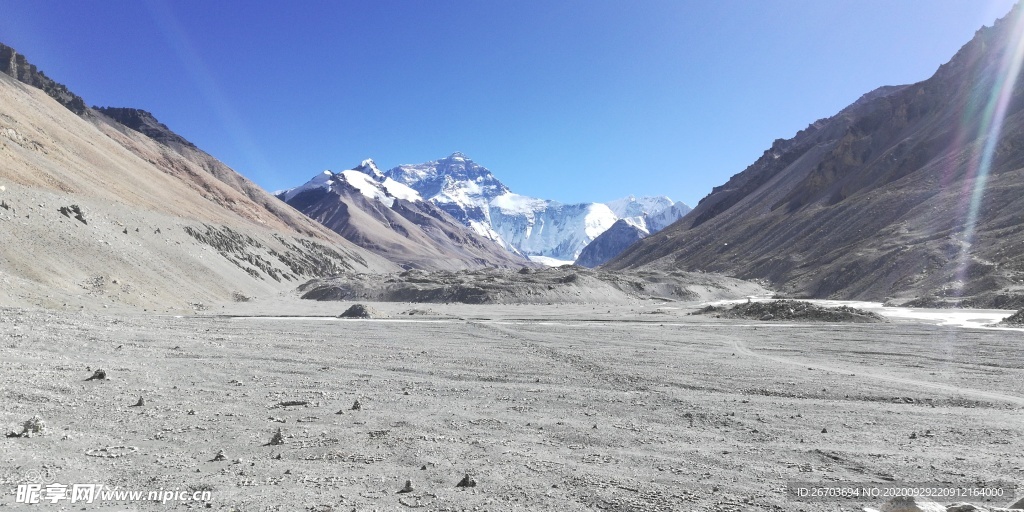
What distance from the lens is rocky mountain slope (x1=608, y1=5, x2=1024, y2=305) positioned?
1918 inches

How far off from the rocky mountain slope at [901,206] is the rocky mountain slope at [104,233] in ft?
192

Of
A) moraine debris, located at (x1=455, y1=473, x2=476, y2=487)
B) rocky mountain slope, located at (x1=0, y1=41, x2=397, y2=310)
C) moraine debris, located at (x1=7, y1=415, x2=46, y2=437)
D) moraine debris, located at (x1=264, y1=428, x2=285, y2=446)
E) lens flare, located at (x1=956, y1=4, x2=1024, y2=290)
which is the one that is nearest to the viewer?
moraine debris, located at (x1=455, y1=473, x2=476, y2=487)

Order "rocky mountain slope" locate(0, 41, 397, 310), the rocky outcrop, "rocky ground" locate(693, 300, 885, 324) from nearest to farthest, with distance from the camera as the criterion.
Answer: "rocky mountain slope" locate(0, 41, 397, 310) < "rocky ground" locate(693, 300, 885, 324) < the rocky outcrop

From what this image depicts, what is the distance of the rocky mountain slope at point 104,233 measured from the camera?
30500mm

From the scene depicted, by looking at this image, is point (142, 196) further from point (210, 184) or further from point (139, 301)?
point (210, 184)

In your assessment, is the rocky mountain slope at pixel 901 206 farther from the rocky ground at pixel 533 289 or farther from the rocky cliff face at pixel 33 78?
the rocky cliff face at pixel 33 78

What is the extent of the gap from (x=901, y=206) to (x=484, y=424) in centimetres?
7836

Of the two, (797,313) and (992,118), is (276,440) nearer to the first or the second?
(797,313)

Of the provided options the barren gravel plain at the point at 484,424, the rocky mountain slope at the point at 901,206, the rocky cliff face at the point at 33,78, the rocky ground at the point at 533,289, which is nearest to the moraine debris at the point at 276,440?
the barren gravel plain at the point at 484,424

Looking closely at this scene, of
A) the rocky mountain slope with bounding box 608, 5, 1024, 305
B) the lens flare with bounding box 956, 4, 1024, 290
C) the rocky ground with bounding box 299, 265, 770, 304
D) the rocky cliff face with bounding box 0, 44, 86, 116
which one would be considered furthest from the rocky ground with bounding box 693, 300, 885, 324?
the rocky cliff face with bounding box 0, 44, 86, 116

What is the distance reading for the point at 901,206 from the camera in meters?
68.3

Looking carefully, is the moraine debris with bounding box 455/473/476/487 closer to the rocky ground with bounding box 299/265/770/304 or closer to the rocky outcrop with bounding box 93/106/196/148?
the rocky ground with bounding box 299/265/770/304

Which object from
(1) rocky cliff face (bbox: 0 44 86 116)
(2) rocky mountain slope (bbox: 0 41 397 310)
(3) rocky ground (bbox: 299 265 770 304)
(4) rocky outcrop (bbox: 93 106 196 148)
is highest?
(4) rocky outcrop (bbox: 93 106 196 148)

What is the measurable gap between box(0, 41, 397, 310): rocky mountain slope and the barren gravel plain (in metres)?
15.4
